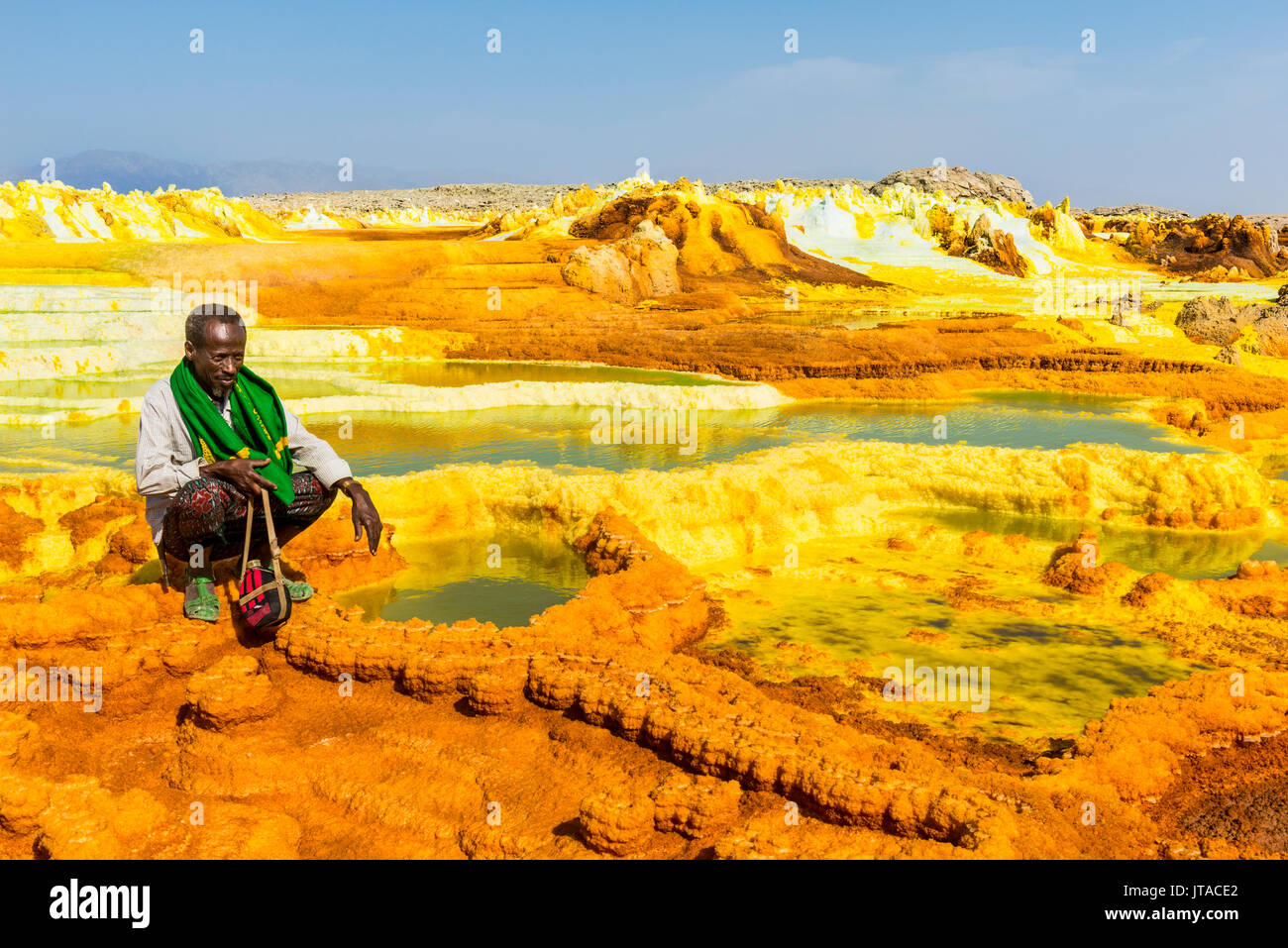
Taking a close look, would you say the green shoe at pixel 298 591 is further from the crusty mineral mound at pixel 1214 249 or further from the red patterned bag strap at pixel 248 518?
the crusty mineral mound at pixel 1214 249

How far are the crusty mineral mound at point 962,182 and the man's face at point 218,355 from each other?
86.5 m

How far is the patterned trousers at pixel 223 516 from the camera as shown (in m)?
3.97

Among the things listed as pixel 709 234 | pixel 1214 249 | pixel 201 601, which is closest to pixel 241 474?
pixel 201 601

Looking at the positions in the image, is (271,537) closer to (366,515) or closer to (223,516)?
(223,516)

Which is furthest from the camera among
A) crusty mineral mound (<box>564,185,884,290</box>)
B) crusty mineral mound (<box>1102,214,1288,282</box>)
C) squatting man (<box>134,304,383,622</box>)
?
crusty mineral mound (<box>1102,214,1288,282</box>)

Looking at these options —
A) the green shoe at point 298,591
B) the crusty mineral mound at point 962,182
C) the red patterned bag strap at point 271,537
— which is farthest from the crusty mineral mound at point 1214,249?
the red patterned bag strap at point 271,537

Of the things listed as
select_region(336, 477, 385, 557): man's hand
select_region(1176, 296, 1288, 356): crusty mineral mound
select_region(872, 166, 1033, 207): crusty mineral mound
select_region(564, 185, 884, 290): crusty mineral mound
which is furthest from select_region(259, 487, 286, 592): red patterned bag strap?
select_region(872, 166, 1033, 207): crusty mineral mound

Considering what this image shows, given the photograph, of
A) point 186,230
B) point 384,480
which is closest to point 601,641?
point 384,480

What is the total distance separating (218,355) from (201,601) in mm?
1271

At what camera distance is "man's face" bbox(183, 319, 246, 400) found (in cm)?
375

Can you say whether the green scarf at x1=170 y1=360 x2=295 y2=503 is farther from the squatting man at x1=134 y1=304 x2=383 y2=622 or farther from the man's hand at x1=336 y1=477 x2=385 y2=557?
the man's hand at x1=336 y1=477 x2=385 y2=557

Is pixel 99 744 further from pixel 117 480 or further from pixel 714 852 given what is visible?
pixel 117 480

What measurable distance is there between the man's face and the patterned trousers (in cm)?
47

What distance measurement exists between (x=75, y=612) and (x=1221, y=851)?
15.9ft
